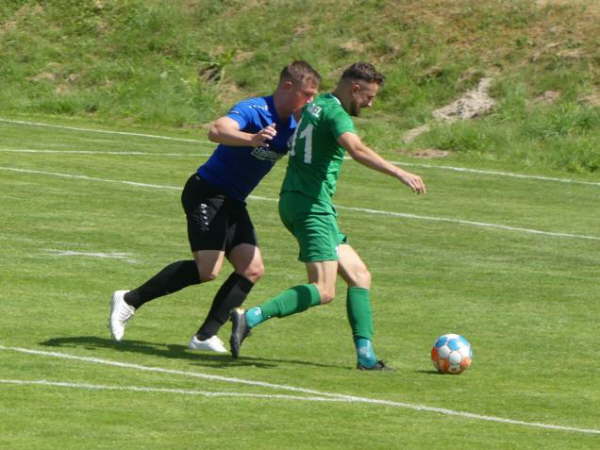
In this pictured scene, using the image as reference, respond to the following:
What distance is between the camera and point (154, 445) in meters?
8.89

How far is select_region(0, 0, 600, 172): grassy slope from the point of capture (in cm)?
3362

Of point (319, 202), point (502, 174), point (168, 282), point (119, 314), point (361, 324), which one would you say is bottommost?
point (502, 174)

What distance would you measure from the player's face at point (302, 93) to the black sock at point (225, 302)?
140cm

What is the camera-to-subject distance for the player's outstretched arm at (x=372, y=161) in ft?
35.4

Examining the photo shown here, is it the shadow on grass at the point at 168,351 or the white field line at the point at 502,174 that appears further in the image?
the white field line at the point at 502,174

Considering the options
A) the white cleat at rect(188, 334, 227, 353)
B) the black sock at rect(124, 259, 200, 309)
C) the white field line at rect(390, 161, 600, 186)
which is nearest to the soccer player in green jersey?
the white cleat at rect(188, 334, 227, 353)

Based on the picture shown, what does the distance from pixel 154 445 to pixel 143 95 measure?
30566 mm

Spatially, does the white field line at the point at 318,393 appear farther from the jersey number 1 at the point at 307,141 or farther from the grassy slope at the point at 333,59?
the grassy slope at the point at 333,59

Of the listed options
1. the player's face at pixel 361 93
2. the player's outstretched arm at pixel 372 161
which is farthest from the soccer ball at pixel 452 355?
the player's face at pixel 361 93

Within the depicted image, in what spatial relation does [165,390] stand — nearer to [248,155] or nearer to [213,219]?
[213,219]

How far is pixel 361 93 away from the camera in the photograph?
446 inches

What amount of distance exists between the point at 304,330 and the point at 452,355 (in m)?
2.14

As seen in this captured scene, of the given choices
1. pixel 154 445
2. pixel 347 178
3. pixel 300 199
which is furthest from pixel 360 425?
pixel 347 178

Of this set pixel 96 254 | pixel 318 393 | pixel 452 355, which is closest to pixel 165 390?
pixel 318 393
